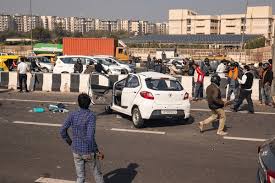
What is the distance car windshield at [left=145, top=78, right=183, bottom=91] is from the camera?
428 inches

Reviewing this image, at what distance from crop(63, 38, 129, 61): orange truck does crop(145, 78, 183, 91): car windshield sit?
3359 centimetres

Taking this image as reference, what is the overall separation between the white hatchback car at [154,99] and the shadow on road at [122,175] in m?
3.44

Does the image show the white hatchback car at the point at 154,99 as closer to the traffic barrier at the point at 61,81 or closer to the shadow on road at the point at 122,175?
the shadow on road at the point at 122,175

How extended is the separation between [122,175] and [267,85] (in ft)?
31.5

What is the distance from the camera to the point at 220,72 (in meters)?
19.0

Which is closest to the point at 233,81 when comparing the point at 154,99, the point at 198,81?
the point at 198,81

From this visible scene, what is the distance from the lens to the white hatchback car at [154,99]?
34.8 feet

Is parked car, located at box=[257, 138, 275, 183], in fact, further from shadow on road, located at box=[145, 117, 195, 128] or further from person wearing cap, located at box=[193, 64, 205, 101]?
person wearing cap, located at box=[193, 64, 205, 101]

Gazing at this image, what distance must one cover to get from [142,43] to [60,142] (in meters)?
76.4

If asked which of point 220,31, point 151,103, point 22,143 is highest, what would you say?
point 220,31

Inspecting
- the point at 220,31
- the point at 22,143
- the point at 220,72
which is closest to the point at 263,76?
the point at 220,72

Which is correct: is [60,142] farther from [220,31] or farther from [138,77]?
[220,31]

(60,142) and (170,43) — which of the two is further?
(170,43)

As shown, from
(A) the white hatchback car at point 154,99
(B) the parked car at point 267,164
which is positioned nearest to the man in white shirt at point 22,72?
(A) the white hatchback car at point 154,99
